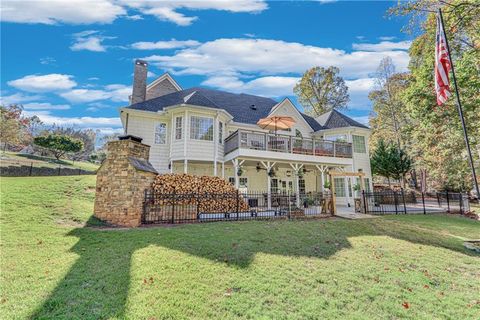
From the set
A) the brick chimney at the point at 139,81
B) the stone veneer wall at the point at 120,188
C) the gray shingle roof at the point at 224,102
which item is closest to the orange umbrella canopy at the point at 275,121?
the gray shingle roof at the point at 224,102

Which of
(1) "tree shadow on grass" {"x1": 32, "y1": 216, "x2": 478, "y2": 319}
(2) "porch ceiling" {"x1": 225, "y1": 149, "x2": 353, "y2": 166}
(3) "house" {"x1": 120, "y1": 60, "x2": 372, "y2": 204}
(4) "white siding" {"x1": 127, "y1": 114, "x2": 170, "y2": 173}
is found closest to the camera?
(1) "tree shadow on grass" {"x1": 32, "y1": 216, "x2": 478, "y2": 319}

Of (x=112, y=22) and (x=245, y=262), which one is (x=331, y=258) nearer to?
(x=245, y=262)

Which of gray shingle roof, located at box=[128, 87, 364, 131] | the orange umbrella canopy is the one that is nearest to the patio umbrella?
the orange umbrella canopy

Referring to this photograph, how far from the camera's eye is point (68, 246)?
589cm

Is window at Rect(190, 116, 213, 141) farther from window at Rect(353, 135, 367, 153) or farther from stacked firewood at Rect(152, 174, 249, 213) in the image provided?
window at Rect(353, 135, 367, 153)

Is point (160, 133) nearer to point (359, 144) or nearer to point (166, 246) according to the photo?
point (166, 246)

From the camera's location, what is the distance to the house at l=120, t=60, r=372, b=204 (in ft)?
48.1

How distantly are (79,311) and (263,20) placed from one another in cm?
1491

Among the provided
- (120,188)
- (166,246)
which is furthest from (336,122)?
(166,246)

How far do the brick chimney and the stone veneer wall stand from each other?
10.0 metres

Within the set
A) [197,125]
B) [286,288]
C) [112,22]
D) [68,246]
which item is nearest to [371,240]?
[286,288]

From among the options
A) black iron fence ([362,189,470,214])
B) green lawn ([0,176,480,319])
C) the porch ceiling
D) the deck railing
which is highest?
the deck railing

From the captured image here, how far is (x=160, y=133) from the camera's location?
15.8 metres

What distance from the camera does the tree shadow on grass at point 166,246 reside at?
12.0 feet
